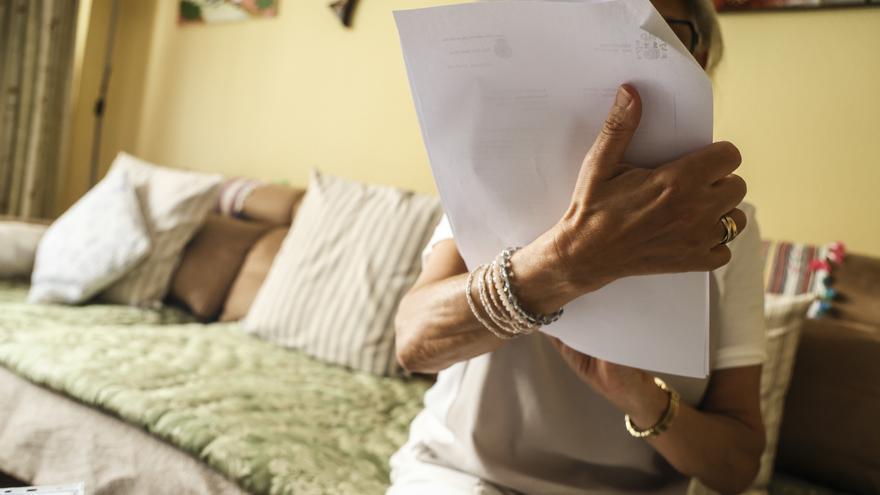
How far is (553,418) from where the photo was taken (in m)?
0.85

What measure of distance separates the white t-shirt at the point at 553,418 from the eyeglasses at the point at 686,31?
283 millimetres

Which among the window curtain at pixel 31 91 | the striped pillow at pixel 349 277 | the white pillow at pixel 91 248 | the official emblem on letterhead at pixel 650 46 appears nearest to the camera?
the official emblem on letterhead at pixel 650 46

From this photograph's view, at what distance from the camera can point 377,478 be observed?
1.07 metres

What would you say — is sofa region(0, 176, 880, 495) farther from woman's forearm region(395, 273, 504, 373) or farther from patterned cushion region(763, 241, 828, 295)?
woman's forearm region(395, 273, 504, 373)

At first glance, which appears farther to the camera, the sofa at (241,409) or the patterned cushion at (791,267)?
the patterned cushion at (791,267)

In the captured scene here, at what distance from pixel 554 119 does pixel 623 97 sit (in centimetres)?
6

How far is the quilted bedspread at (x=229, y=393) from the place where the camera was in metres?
1.04

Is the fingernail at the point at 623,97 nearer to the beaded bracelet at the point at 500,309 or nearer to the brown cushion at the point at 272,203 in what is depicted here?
the beaded bracelet at the point at 500,309

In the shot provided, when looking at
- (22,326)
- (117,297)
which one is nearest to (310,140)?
(117,297)

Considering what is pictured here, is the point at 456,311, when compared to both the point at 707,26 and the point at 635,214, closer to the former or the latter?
the point at 635,214

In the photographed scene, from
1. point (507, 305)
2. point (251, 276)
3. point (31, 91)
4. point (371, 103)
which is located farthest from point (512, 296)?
point (31, 91)

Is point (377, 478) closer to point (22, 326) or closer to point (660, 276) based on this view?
point (660, 276)

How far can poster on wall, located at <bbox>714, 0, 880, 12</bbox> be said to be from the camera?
4.83 ft

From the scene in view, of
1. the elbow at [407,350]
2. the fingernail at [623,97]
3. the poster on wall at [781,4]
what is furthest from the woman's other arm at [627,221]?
the poster on wall at [781,4]
